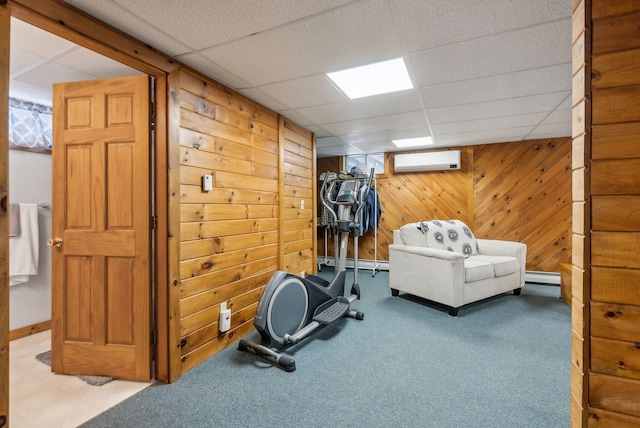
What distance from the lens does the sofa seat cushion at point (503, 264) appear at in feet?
10.7

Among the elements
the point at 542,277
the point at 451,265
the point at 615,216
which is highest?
the point at 615,216

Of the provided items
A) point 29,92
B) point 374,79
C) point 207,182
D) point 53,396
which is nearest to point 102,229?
point 207,182

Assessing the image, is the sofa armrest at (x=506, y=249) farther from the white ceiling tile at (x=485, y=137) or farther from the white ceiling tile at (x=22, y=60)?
the white ceiling tile at (x=22, y=60)

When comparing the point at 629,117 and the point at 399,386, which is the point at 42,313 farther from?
the point at 629,117

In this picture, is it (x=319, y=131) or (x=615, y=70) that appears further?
(x=319, y=131)

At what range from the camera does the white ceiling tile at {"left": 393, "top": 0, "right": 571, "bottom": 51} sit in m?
1.36

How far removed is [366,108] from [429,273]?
6.27 feet

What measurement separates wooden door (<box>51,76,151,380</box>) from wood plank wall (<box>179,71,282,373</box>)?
25 centimetres

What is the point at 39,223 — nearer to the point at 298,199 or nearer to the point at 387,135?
the point at 298,199

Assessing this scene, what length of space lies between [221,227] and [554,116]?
3.65 m

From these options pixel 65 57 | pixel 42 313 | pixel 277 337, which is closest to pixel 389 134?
pixel 277 337

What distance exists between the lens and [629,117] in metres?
0.91

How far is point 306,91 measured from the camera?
2.42 meters

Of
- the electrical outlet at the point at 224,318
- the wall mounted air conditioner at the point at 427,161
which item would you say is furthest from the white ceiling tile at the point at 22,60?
the wall mounted air conditioner at the point at 427,161
